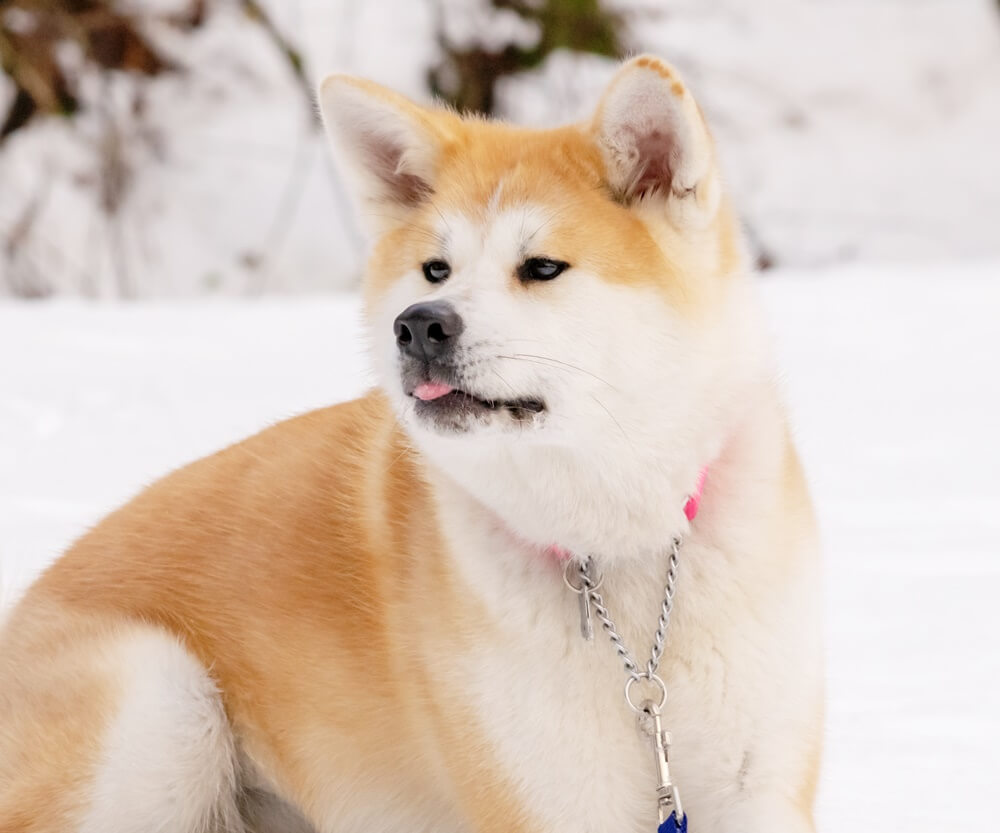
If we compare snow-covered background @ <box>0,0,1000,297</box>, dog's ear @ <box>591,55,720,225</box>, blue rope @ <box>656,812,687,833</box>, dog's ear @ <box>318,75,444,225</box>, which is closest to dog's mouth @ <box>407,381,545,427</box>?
dog's ear @ <box>591,55,720,225</box>

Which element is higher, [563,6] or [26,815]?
[563,6]

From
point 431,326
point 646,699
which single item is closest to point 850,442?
point 646,699

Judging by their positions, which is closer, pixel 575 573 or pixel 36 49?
pixel 575 573

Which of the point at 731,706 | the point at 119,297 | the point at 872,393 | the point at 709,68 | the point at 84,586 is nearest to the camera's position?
the point at 731,706

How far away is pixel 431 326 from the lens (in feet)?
6.04

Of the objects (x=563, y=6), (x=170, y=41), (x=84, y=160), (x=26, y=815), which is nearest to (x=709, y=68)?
(x=563, y=6)

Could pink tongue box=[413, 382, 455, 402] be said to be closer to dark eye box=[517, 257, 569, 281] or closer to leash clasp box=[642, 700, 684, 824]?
dark eye box=[517, 257, 569, 281]

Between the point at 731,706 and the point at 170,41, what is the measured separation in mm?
8466

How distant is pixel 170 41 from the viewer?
9.23 m

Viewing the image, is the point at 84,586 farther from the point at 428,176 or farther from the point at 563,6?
the point at 563,6

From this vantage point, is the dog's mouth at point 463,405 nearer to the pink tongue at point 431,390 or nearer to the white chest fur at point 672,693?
the pink tongue at point 431,390

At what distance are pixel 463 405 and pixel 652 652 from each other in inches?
20.0

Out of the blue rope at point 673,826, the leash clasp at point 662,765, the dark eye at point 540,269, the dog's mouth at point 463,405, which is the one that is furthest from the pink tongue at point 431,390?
the blue rope at point 673,826

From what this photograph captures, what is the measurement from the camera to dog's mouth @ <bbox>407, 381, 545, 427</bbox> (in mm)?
1886
